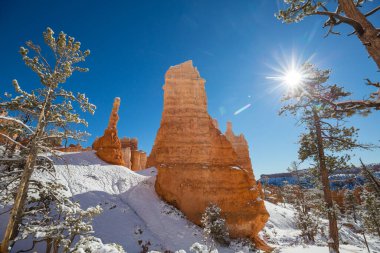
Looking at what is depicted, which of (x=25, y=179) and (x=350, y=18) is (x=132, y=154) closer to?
(x=25, y=179)

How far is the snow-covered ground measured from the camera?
18234 mm

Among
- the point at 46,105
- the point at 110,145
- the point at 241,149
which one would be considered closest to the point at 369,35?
the point at 46,105

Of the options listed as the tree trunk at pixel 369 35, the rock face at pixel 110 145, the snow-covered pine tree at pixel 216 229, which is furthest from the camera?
the rock face at pixel 110 145

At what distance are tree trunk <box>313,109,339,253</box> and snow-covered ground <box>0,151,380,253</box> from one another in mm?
10447

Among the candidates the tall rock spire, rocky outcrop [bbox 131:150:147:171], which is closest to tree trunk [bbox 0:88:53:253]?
the tall rock spire

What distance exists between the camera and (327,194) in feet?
41.7

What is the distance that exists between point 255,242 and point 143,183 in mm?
14375

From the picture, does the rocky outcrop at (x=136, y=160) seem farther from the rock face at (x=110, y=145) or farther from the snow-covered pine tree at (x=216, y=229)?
the snow-covered pine tree at (x=216, y=229)

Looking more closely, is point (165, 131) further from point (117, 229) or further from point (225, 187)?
point (117, 229)

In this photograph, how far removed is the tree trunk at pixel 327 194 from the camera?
37.8 feet

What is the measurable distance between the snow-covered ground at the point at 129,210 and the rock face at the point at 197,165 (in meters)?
2.11

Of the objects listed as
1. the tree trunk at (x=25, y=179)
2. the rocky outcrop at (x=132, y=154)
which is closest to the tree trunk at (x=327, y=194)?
the tree trunk at (x=25, y=179)

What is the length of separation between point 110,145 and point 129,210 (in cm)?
1308

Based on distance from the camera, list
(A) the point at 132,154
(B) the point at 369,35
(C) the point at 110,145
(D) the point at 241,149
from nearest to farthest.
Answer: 1. (B) the point at 369,35
2. (C) the point at 110,145
3. (D) the point at 241,149
4. (A) the point at 132,154
